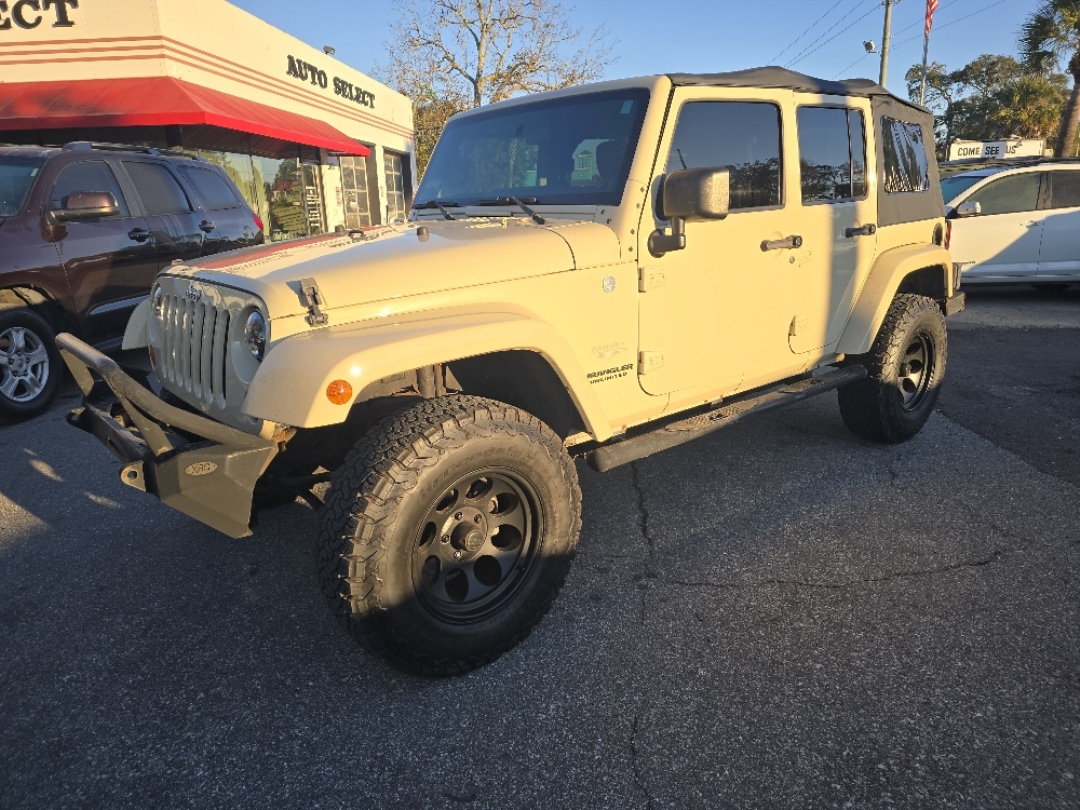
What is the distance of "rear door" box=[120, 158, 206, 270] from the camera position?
6666mm

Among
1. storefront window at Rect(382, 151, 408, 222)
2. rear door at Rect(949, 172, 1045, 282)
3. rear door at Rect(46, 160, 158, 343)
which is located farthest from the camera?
storefront window at Rect(382, 151, 408, 222)

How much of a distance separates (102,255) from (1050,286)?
12.1 metres

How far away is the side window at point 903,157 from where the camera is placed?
14.0ft

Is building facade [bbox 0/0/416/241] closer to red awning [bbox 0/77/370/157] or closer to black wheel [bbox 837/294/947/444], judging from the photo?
red awning [bbox 0/77/370/157]

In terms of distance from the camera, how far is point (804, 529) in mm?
3566

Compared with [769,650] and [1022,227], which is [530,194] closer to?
[769,650]

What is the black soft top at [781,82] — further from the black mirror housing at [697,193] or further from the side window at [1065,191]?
the side window at [1065,191]

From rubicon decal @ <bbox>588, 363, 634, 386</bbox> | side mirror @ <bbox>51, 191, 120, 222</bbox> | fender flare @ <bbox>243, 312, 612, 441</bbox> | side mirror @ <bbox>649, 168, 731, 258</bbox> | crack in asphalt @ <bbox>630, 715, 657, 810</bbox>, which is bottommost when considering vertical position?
crack in asphalt @ <bbox>630, 715, 657, 810</bbox>

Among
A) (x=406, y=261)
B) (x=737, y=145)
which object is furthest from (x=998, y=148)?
(x=406, y=261)

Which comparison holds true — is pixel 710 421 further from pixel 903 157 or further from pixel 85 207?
pixel 85 207

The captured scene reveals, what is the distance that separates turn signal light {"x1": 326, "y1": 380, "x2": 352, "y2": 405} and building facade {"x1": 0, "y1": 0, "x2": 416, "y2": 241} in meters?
7.15

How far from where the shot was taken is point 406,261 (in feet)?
8.21

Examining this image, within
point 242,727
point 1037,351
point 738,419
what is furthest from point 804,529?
point 1037,351

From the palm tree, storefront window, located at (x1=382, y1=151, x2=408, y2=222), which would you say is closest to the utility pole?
the palm tree
